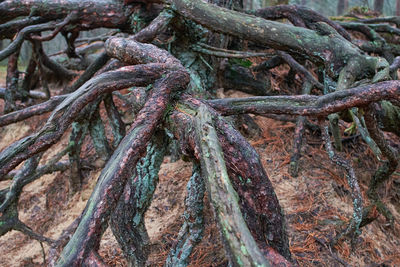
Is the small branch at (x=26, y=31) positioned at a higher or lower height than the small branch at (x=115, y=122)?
higher

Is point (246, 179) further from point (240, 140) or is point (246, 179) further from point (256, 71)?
point (256, 71)

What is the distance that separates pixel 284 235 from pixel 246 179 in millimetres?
245

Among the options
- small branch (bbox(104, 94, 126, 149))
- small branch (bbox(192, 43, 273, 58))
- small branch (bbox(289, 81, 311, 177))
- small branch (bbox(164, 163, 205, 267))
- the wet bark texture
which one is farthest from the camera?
small branch (bbox(289, 81, 311, 177))

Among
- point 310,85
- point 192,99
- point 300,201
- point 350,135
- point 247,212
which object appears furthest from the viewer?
point 350,135

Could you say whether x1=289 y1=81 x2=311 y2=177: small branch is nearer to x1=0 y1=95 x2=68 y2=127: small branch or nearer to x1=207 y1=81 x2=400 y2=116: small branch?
x1=207 y1=81 x2=400 y2=116: small branch

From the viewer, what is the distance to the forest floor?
7.04 feet

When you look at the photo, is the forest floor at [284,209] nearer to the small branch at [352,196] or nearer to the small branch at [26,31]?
the small branch at [352,196]

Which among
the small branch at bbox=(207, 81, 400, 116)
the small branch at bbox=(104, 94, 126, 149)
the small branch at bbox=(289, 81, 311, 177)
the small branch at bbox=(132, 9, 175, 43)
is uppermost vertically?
the small branch at bbox=(132, 9, 175, 43)

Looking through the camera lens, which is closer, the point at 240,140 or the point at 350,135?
the point at 240,140

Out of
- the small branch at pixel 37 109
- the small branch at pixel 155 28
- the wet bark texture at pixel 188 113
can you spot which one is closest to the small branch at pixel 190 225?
the wet bark texture at pixel 188 113

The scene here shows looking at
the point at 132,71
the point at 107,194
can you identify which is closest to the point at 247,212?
the point at 107,194

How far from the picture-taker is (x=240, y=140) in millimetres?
1167

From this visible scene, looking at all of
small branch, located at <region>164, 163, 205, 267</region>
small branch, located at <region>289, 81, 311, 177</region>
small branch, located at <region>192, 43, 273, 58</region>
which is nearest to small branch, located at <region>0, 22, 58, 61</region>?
small branch, located at <region>192, 43, 273, 58</region>

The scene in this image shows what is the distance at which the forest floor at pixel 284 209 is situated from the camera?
2146 millimetres
